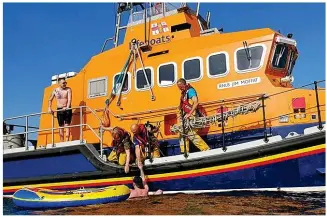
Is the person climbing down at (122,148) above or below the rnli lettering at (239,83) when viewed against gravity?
below

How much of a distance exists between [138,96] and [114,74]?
0.77 meters

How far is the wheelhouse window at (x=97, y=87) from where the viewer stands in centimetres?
833

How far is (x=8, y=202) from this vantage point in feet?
24.7

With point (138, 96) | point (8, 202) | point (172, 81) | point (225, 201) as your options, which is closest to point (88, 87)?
point (138, 96)

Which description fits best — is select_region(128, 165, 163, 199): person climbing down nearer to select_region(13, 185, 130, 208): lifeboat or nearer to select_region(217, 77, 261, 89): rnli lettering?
select_region(13, 185, 130, 208): lifeboat

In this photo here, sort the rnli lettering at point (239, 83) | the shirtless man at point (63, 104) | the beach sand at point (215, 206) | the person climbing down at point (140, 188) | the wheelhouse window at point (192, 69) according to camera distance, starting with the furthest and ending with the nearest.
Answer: the shirtless man at point (63, 104) < the wheelhouse window at point (192, 69) < the rnli lettering at point (239, 83) < the person climbing down at point (140, 188) < the beach sand at point (215, 206)

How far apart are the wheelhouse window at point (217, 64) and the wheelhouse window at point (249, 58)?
231 millimetres

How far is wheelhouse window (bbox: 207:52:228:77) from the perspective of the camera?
285 inches

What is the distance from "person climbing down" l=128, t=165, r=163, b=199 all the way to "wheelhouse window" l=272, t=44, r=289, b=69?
3.00 metres

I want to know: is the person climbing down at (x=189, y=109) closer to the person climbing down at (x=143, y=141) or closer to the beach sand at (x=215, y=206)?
the person climbing down at (x=143, y=141)

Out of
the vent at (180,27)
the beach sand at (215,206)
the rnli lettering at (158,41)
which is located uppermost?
the vent at (180,27)

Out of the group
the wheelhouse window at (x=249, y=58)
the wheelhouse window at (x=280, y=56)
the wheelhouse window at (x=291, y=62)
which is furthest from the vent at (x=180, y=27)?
the wheelhouse window at (x=291, y=62)

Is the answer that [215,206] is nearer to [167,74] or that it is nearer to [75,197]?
[75,197]

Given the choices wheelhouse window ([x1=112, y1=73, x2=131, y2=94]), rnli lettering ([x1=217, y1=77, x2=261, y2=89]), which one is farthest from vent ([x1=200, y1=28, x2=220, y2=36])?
wheelhouse window ([x1=112, y1=73, x2=131, y2=94])
